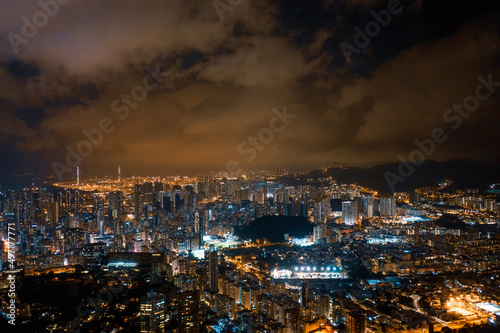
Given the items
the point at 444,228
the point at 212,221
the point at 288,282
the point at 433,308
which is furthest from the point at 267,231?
the point at 433,308

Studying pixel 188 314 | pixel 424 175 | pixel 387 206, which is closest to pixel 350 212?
pixel 387 206

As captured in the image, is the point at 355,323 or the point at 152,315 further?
the point at 355,323

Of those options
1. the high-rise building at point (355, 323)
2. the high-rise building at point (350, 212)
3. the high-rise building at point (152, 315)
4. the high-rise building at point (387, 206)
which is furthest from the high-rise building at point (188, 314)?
the high-rise building at point (387, 206)

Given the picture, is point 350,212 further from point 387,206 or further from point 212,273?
point 212,273

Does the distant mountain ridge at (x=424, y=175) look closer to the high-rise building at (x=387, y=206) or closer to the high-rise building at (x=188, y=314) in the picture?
the high-rise building at (x=387, y=206)
